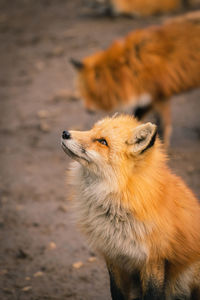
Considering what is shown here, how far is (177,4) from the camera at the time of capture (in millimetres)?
11773

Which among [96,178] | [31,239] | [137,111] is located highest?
[96,178]

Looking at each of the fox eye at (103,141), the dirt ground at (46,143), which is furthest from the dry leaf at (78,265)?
the fox eye at (103,141)

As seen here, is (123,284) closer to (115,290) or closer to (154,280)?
(115,290)

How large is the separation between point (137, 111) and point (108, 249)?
3742 millimetres

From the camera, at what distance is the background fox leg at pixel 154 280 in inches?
127

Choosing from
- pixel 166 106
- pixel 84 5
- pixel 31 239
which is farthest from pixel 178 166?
pixel 84 5

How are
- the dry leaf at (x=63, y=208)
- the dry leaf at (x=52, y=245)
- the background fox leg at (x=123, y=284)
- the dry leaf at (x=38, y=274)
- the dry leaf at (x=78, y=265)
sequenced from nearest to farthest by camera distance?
the background fox leg at (x=123, y=284)
the dry leaf at (x=38, y=274)
the dry leaf at (x=78, y=265)
the dry leaf at (x=52, y=245)
the dry leaf at (x=63, y=208)

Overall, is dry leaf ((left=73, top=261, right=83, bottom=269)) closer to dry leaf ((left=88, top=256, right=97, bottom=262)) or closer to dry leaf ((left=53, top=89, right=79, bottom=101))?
dry leaf ((left=88, top=256, right=97, bottom=262))

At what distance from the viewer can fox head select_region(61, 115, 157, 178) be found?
3.27 m

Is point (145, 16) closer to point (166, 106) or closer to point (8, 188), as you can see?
point (166, 106)

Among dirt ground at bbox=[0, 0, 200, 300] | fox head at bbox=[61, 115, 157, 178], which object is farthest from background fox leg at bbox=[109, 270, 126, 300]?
fox head at bbox=[61, 115, 157, 178]

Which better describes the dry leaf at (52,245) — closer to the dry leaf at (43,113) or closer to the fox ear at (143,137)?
the fox ear at (143,137)

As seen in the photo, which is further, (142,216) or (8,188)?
(8,188)

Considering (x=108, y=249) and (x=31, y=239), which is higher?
(x=108, y=249)
